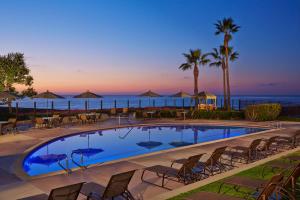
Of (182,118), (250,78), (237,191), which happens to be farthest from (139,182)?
(250,78)

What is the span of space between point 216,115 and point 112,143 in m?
11.1

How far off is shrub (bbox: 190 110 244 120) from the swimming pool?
3.43m

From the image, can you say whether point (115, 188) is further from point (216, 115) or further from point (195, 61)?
point (195, 61)

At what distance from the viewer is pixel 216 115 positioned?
2262 cm

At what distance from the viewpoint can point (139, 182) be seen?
6.60 metres

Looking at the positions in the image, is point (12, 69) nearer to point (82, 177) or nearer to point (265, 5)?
point (82, 177)

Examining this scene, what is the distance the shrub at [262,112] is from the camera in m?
20.9

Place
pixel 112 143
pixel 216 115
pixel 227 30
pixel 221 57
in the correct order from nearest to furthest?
1. pixel 112 143
2. pixel 216 115
3. pixel 227 30
4. pixel 221 57

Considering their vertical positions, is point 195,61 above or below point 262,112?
above

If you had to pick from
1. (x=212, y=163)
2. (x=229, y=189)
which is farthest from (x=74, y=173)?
(x=229, y=189)

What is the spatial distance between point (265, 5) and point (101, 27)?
15407mm

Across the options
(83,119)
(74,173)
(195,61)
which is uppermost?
(195,61)

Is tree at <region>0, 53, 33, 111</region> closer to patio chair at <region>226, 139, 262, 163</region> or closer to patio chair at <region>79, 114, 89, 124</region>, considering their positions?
patio chair at <region>79, 114, 89, 124</region>

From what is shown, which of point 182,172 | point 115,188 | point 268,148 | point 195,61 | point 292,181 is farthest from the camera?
point 195,61
